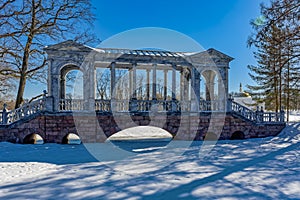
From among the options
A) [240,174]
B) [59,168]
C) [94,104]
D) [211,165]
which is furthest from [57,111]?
[240,174]

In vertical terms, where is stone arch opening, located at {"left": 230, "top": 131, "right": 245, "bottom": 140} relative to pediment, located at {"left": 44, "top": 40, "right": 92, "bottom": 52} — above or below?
below

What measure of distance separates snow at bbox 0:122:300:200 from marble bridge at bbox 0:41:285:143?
144cm

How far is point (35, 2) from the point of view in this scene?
12.9 metres

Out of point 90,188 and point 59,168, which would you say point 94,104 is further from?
point 90,188

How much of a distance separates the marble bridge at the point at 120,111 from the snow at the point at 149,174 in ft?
4.72

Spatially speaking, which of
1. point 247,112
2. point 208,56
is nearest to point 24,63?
point 208,56

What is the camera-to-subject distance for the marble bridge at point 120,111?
9.51m

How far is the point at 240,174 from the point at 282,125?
8375 mm

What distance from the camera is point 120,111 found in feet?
33.1

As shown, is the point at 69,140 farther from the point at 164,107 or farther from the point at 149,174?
the point at 149,174

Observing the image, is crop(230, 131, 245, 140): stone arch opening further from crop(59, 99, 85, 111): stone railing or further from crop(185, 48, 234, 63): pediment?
crop(59, 99, 85, 111): stone railing

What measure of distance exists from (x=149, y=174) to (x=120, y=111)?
5.19m

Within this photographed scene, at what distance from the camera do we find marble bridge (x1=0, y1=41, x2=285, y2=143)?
9.51 meters

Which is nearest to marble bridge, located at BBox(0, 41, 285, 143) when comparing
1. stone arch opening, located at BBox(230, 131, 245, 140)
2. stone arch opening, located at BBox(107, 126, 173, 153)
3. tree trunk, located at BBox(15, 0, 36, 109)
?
stone arch opening, located at BBox(230, 131, 245, 140)
